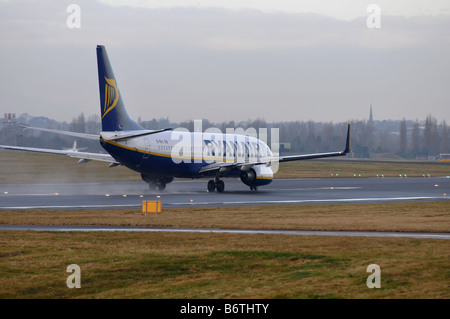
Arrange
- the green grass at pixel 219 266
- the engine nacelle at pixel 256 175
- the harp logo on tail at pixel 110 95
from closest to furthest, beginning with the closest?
the green grass at pixel 219 266
the harp logo on tail at pixel 110 95
the engine nacelle at pixel 256 175

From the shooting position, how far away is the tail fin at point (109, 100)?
1828 inches

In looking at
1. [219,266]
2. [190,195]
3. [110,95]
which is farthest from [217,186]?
[219,266]

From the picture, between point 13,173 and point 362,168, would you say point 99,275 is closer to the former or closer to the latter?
point 13,173

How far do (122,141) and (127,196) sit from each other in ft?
13.7

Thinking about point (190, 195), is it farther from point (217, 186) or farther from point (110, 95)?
point (110, 95)

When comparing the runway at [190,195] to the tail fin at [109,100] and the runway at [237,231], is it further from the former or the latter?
the runway at [237,231]

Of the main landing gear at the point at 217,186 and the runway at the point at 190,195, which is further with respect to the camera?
the main landing gear at the point at 217,186

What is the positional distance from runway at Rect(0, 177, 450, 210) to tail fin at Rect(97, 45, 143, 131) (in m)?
5.02

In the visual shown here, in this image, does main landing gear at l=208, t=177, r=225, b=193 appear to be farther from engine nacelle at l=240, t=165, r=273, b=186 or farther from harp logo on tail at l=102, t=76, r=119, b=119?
harp logo on tail at l=102, t=76, r=119, b=119

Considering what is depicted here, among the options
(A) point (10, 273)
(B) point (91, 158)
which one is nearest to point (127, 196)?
(B) point (91, 158)

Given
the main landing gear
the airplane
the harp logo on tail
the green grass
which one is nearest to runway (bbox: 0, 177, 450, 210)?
the main landing gear

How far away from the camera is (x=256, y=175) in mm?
54781

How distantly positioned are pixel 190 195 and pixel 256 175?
603 cm

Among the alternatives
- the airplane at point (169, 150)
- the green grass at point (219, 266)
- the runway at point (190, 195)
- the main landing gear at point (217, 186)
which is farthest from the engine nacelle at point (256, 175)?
the green grass at point (219, 266)
